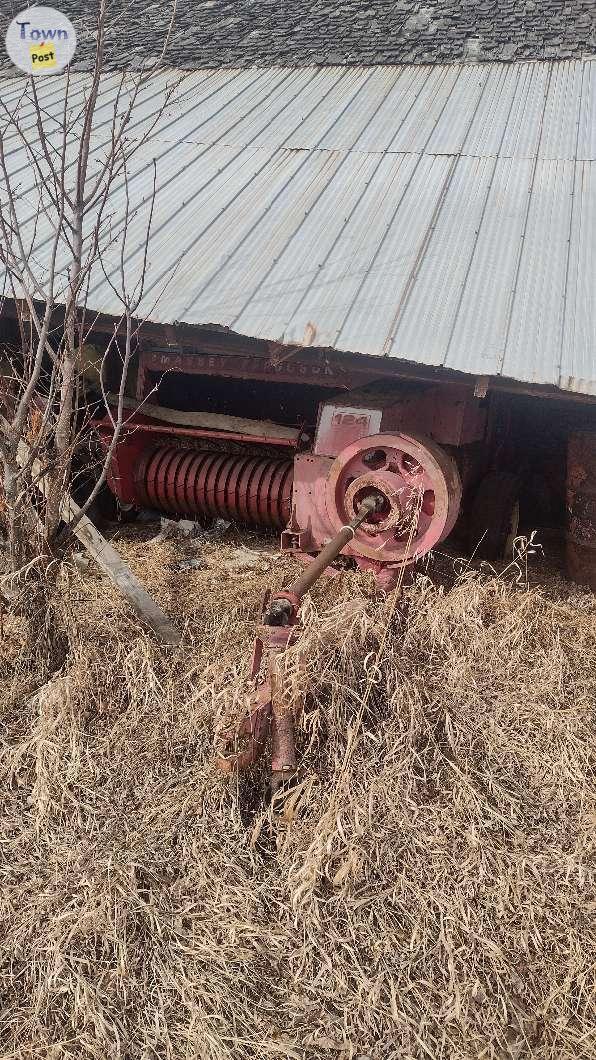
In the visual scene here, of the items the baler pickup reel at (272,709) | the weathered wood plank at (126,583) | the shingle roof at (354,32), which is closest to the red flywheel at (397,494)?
the baler pickup reel at (272,709)

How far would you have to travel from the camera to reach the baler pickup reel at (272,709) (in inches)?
105

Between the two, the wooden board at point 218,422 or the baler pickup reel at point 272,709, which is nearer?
the baler pickup reel at point 272,709

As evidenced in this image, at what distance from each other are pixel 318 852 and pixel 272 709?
0.56 metres

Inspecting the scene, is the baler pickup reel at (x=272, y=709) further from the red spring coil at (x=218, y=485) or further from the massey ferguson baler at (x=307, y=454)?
the red spring coil at (x=218, y=485)

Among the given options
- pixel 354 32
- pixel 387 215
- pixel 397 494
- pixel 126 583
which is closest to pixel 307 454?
pixel 397 494

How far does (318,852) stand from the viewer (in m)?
2.46

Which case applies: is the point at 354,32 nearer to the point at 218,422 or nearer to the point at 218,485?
the point at 218,422

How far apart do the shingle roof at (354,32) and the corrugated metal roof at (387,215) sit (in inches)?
17.3

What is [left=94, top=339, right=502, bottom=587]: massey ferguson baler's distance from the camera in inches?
143

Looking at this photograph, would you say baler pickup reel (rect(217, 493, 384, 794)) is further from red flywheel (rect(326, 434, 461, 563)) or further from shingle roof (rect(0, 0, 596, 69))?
shingle roof (rect(0, 0, 596, 69))

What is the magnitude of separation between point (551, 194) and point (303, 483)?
91.6 inches

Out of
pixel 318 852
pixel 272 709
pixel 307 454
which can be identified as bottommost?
pixel 318 852

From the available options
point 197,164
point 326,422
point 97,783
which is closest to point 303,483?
point 326,422

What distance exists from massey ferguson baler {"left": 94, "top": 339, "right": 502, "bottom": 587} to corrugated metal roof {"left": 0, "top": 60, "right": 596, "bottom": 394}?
551 millimetres
